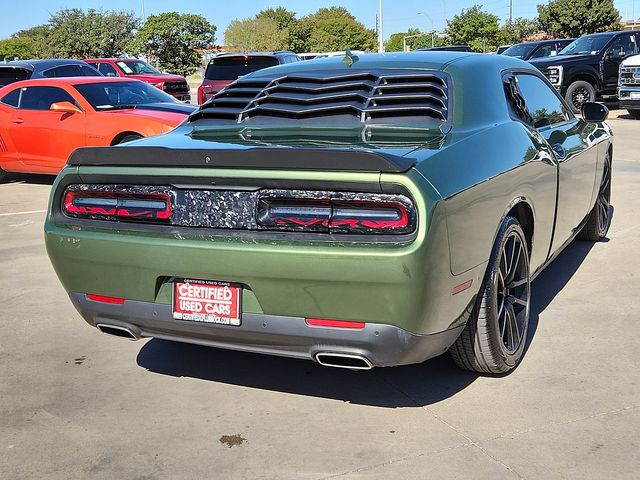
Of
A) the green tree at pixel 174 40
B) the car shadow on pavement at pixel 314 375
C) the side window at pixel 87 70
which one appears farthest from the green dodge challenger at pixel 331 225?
the green tree at pixel 174 40

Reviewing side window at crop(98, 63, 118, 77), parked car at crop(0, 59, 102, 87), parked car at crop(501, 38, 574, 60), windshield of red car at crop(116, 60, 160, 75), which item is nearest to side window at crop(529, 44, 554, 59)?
parked car at crop(501, 38, 574, 60)

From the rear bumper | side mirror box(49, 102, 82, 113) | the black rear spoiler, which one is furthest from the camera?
side mirror box(49, 102, 82, 113)

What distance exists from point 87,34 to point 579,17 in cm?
3263

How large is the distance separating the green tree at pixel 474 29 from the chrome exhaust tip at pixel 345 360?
62122 millimetres

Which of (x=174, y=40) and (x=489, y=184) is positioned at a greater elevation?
(x=174, y=40)

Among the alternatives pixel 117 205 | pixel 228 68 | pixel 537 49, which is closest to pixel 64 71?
pixel 228 68

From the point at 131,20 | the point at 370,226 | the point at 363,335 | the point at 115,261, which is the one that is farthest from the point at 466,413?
the point at 131,20

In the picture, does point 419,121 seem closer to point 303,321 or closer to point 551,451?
point 303,321

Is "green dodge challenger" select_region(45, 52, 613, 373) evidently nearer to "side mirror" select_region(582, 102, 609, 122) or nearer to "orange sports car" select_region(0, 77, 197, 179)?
"side mirror" select_region(582, 102, 609, 122)

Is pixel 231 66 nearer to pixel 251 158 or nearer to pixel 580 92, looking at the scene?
pixel 580 92

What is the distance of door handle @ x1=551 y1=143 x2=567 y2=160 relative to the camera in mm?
4824

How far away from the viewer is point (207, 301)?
3.41 meters

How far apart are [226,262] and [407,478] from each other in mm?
1071

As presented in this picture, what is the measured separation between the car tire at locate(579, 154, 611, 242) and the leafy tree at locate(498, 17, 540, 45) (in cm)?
6214
